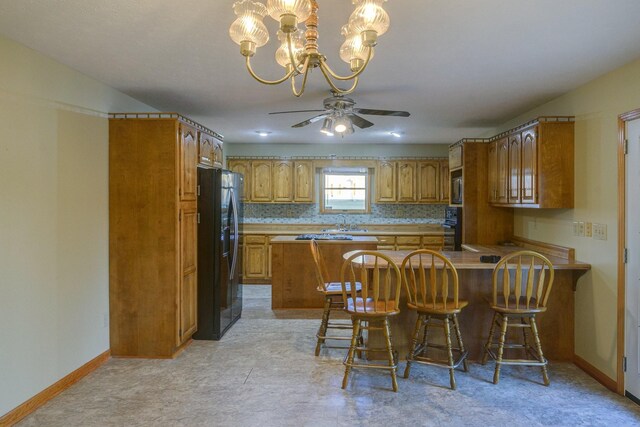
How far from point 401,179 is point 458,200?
1.80m

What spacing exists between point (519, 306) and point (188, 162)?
3.02 m

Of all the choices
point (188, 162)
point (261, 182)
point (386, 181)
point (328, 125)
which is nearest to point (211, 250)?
point (188, 162)

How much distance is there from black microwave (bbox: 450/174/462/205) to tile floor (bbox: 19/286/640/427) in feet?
7.36

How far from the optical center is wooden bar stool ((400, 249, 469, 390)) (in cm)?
297

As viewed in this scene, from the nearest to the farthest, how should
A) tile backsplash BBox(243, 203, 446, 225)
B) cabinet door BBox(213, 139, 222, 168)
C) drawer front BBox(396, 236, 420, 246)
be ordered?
cabinet door BBox(213, 139, 222, 168)
drawer front BBox(396, 236, 420, 246)
tile backsplash BBox(243, 203, 446, 225)

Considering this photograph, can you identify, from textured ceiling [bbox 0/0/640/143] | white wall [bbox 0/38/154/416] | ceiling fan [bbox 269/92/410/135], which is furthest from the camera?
ceiling fan [bbox 269/92/410/135]

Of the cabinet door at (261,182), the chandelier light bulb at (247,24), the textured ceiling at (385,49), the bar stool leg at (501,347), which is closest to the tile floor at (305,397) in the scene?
the bar stool leg at (501,347)

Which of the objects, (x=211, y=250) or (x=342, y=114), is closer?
(x=342, y=114)

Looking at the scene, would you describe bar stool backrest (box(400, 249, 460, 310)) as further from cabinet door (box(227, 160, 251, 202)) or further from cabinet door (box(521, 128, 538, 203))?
cabinet door (box(227, 160, 251, 202))

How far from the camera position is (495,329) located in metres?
3.48

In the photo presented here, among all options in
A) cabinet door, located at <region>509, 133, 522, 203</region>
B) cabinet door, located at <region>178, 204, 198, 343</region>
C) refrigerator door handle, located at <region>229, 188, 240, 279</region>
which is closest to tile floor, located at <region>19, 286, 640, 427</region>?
cabinet door, located at <region>178, 204, 198, 343</region>

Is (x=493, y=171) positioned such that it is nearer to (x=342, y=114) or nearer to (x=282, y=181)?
(x=342, y=114)

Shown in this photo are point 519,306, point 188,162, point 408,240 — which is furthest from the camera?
point 408,240

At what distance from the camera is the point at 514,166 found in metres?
4.07
